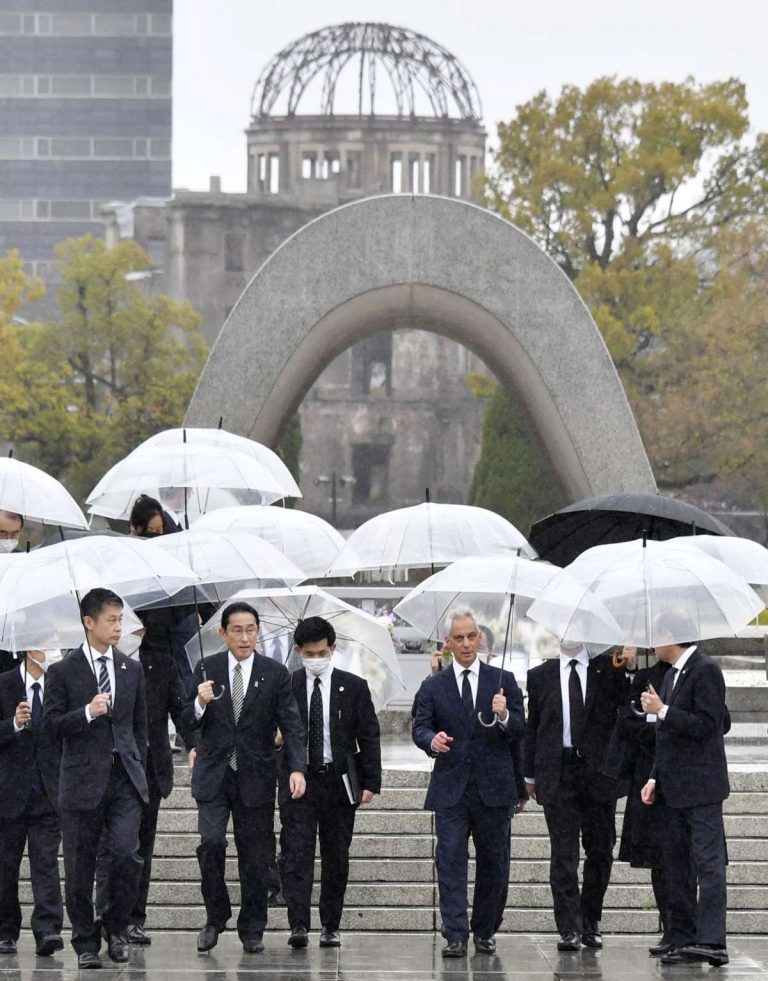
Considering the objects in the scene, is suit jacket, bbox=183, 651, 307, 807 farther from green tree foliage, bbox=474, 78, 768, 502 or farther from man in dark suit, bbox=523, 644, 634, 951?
green tree foliage, bbox=474, 78, 768, 502

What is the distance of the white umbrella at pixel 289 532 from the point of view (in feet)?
40.1

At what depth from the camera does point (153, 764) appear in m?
9.44

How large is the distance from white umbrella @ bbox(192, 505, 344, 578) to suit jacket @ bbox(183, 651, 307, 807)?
9.67 ft

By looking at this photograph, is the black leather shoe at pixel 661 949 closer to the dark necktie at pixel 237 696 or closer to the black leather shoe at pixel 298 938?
the black leather shoe at pixel 298 938

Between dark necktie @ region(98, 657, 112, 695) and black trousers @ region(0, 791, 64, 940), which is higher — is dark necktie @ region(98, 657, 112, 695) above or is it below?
above

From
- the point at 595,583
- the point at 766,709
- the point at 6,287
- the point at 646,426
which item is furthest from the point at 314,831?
the point at 6,287

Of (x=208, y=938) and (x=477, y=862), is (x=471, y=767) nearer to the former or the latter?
(x=477, y=862)

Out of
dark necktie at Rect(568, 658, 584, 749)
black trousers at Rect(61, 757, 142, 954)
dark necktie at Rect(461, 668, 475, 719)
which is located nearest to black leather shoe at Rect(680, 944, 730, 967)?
dark necktie at Rect(568, 658, 584, 749)

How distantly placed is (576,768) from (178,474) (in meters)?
4.21

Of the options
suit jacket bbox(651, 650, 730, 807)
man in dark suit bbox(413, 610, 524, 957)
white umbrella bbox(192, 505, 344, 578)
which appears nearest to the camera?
suit jacket bbox(651, 650, 730, 807)

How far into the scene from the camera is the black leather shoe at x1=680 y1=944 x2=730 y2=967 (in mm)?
8633

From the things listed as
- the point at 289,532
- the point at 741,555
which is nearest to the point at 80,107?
the point at 289,532

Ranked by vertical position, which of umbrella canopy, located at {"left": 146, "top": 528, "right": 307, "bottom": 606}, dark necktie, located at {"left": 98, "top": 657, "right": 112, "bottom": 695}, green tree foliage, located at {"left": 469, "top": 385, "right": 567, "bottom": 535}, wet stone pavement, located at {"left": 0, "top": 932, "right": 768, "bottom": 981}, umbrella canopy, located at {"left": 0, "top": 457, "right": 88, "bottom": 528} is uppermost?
green tree foliage, located at {"left": 469, "top": 385, "right": 567, "bottom": 535}

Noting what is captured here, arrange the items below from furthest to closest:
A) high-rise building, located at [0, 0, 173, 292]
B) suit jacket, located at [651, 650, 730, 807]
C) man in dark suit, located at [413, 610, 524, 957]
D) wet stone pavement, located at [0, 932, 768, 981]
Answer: high-rise building, located at [0, 0, 173, 292] → man in dark suit, located at [413, 610, 524, 957] → suit jacket, located at [651, 650, 730, 807] → wet stone pavement, located at [0, 932, 768, 981]
